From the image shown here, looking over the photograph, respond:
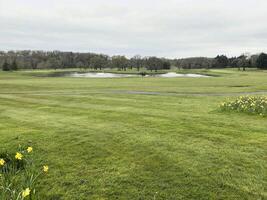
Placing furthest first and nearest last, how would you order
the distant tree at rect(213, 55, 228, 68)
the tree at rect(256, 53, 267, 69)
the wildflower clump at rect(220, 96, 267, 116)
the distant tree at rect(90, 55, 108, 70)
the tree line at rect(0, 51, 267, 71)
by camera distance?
the distant tree at rect(90, 55, 108, 70) → the distant tree at rect(213, 55, 228, 68) → the tree line at rect(0, 51, 267, 71) → the tree at rect(256, 53, 267, 69) → the wildflower clump at rect(220, 96, 267, 116)

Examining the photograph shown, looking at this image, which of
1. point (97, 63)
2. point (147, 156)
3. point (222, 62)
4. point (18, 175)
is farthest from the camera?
point (97, 63)

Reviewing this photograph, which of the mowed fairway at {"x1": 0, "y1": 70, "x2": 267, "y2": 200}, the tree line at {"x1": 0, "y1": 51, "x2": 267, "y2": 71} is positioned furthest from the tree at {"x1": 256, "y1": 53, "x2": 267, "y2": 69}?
the mowed fairway at {"x1": 0, "y1": 70, "x2": 267, "y2": 200}

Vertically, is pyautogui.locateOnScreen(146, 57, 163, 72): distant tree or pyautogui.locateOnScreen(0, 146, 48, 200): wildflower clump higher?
pyautogui.locateOnScreen(146, 57, 163, 72): distant tree

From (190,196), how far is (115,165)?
199 cm

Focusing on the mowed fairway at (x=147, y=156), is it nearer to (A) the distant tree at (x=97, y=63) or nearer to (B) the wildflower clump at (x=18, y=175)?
(B) the wildflower clump at (x=18, y=175)

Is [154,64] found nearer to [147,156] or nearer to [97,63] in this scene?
[97,63]

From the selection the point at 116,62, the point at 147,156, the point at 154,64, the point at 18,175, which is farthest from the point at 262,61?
the point at 18,175

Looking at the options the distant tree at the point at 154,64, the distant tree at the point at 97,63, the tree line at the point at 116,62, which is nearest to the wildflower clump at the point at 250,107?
the tree line at the point at 116,62

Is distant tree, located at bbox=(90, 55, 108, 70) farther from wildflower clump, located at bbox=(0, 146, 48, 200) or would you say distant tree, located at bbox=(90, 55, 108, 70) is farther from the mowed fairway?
wildflower clump, located at bbox=(0, 146, 48, 200)

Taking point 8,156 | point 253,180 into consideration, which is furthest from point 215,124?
point 8,156

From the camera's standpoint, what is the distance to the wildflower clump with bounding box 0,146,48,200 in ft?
15.4

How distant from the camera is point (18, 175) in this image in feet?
18.1

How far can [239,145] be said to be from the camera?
736 cm

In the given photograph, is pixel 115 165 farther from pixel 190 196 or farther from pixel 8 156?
pixel 8 156
